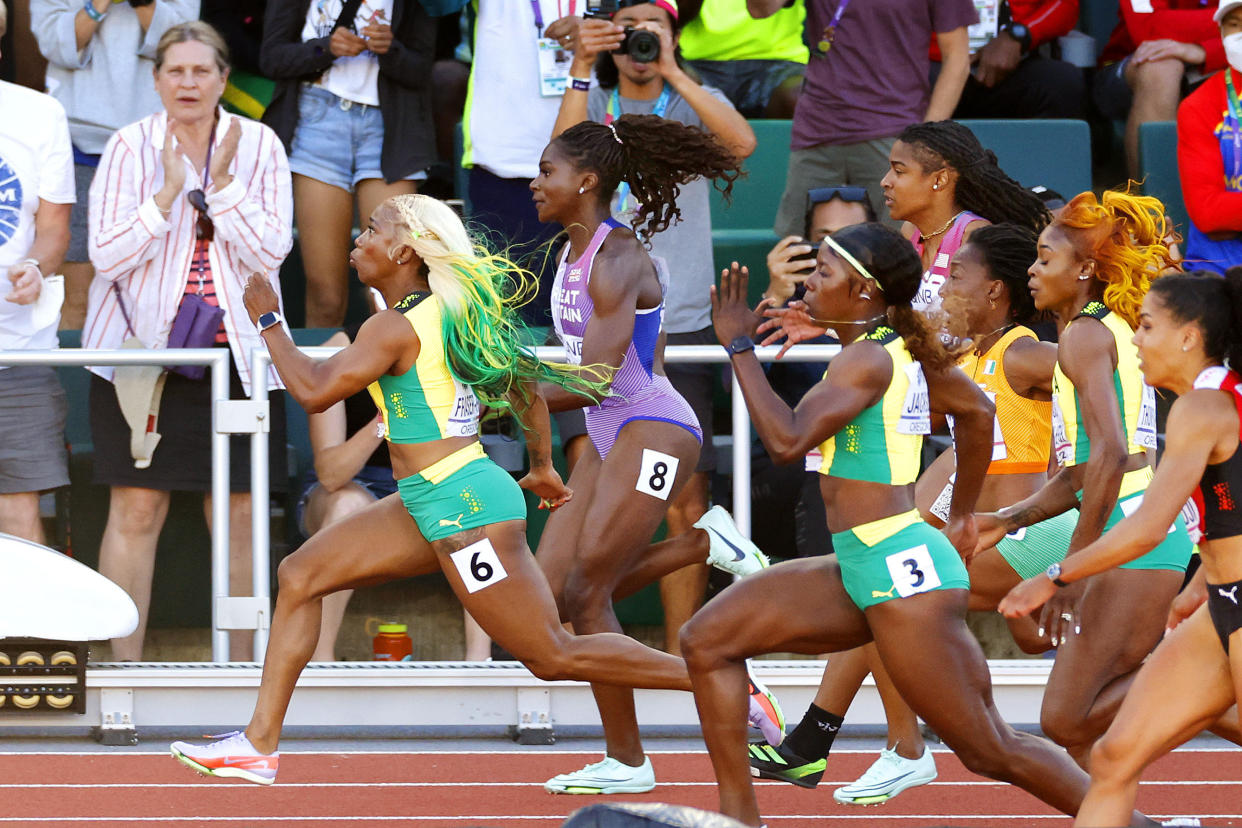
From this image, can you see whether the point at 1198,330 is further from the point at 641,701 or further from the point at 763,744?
the point at 641,701

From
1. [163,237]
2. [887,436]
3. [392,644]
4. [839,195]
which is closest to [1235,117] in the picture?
[839,195]

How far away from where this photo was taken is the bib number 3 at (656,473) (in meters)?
5.88

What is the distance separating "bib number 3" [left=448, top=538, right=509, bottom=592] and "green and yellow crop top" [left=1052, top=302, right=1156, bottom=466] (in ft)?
5.60

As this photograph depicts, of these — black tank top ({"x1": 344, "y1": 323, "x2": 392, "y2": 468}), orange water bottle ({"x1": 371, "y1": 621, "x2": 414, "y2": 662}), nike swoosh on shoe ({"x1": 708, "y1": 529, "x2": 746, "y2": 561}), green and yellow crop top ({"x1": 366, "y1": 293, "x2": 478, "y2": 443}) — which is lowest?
orange water bottle ({"x1": 371, "y1": 621, "x2": 414, "y2": 662})

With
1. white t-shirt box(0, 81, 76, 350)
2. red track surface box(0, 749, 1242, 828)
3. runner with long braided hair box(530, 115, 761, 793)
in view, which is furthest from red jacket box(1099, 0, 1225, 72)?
white t-shirt box(0, 81, 76, 350)

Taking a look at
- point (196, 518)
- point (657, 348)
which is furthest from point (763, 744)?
point (196, 518)

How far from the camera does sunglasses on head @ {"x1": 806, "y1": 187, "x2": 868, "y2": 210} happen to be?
25.1ft

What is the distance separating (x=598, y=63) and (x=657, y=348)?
2.30m

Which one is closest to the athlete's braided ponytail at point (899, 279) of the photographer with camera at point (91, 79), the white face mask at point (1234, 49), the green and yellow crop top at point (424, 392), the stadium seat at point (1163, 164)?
the green and yellow crop top at point (424, 392)

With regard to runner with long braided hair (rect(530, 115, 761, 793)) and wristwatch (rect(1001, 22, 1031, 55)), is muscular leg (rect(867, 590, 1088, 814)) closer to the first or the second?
runner with long braided hair (rect(530, 115, 761, 793))

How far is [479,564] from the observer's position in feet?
17.6

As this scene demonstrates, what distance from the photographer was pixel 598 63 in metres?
8.12

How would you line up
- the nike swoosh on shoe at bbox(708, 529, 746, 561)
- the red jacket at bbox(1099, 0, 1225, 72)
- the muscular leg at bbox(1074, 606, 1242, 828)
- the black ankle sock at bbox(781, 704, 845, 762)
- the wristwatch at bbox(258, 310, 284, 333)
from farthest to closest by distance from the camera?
the red jacket at bbox(1099, 0, 1225, 72), the nike swoosh on shoe at bbox(708, 529, 746, 561), the black ankle sock at bbox(781, 704, 845, 762), the wristwatch at bbox(258, 310, 284, 333), the muscular leg at bbox(1074, 606, 1242, 828)

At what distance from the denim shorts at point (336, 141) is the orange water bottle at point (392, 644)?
212cm
